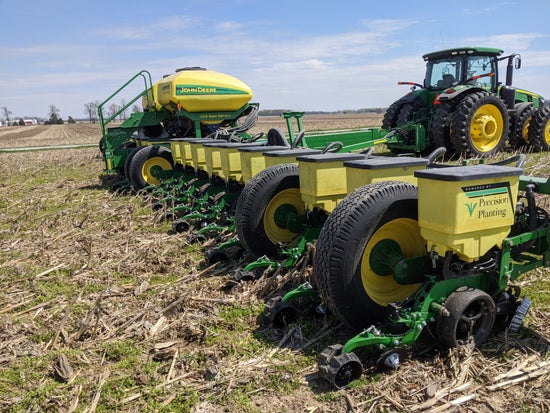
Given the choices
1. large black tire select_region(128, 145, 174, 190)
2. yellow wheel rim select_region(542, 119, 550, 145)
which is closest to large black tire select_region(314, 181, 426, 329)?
large black tire select_region(128, 145, 174, 190)

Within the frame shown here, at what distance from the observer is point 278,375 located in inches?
114

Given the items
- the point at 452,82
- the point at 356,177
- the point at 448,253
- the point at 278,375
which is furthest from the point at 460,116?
the point at 278,375

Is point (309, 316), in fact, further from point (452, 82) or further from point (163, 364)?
point (452, 82)

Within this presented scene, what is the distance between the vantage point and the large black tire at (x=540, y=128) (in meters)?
10.8

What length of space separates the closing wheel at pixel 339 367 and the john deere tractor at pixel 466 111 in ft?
24.6

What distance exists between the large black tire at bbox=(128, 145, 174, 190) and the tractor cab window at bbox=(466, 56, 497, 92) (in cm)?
646

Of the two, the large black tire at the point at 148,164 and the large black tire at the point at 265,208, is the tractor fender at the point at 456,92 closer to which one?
the large black tire at the point at 148,164

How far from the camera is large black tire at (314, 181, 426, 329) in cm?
294

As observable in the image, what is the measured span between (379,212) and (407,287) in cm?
64

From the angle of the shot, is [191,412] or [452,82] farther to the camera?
[452,82]

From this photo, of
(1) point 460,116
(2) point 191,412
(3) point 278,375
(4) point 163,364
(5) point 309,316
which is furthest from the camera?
(1) point 460,116

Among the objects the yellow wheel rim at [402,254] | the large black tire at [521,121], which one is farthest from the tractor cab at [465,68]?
the yellow wheel rim at [402,254]

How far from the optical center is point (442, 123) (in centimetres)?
937

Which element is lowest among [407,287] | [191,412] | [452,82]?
[191,412]
